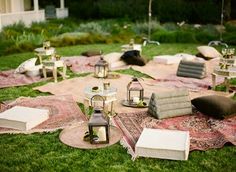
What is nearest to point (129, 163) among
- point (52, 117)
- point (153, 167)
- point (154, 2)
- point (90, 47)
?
point (153, 167)

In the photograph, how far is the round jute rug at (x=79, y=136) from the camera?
6055 mm

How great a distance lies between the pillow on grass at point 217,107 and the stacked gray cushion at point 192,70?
9.85 ft

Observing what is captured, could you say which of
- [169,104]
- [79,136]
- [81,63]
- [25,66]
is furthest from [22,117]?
[81,63]

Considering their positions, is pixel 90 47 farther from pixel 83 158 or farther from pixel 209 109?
pixel 83 158

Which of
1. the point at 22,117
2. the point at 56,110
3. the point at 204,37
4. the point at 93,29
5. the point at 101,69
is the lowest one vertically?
the point at 56,110

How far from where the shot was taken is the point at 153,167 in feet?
17.8

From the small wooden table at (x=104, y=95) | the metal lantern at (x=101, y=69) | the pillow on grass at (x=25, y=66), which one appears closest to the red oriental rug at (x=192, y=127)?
the small wooden table at (x=104, y=95)

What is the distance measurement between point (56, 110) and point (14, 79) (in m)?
3.02

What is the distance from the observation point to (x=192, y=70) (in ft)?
34.4

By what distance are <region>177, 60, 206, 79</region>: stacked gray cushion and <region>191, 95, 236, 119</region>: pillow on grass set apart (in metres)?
3.00

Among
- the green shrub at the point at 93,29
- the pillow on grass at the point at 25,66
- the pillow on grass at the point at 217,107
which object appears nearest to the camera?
the pillow on grass at the point at 217,107

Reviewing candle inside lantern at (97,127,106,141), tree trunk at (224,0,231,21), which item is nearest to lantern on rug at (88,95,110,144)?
candle inside lantern at (97,127,106,141)

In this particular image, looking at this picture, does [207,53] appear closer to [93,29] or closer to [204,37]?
[204,37]

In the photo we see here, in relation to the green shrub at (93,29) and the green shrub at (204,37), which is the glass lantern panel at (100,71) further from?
the green shrub at (93,29)
